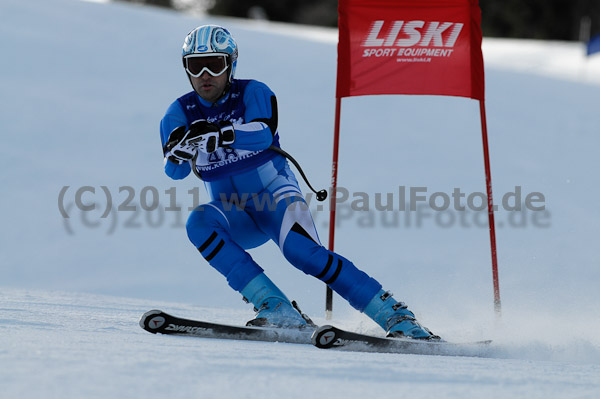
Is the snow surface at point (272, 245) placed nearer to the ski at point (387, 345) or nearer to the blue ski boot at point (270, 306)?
the ski at point (387, 345)

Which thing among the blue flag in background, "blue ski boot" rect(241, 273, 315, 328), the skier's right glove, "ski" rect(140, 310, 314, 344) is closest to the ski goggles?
the skier's right glove

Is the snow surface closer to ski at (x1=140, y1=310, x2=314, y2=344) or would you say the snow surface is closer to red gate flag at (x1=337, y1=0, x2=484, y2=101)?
ski at (x1=140, y1=310, x2=314, y2=344)

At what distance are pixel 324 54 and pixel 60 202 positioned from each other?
25.3 ft

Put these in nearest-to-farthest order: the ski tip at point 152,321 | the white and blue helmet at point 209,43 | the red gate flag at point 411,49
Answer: the ski tip at point 152,321
the white and blue helmet at point 209,43
the red gate flag at point 411,49

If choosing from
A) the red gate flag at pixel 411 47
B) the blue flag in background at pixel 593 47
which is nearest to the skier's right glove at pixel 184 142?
the red gate flag at pixel 411 47

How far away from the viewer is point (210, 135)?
3773 millimetres

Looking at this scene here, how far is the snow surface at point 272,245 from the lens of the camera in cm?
274

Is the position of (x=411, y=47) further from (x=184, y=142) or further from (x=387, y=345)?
(x=387, y=345)

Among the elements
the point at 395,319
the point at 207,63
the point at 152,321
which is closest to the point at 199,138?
the point at 207,63

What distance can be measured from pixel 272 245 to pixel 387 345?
15.5ft

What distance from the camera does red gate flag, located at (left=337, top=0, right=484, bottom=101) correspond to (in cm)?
532

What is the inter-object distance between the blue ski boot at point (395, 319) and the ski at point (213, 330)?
35cm

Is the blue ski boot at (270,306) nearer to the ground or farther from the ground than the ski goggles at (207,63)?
nearer to the ground

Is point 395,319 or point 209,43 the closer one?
point 395,319
